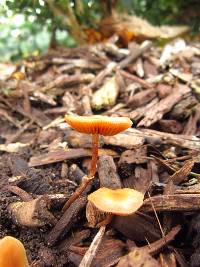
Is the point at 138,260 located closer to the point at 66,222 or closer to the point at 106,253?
the point at 106,253

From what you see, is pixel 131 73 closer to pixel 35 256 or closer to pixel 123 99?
pixel 123 99

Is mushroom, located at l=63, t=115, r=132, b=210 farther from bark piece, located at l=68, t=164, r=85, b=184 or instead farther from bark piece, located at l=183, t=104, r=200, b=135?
bark piece, located at l=183, t=104, r=200, b=135

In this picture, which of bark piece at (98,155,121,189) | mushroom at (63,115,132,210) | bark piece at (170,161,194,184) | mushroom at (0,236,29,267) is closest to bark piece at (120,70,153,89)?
bark piece at (98,155,121,189)

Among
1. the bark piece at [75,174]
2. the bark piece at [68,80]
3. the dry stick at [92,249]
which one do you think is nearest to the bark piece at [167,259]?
the dry stick at [92,249]

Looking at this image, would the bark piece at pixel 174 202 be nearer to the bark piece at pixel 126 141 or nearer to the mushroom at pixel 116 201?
the mushroom at pixel 116 201

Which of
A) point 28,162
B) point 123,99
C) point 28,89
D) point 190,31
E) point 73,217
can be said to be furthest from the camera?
point 190,31

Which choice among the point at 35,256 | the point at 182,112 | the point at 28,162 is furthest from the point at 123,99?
the point at 35,256

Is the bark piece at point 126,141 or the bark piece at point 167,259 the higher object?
the bark piece at point 126,141
